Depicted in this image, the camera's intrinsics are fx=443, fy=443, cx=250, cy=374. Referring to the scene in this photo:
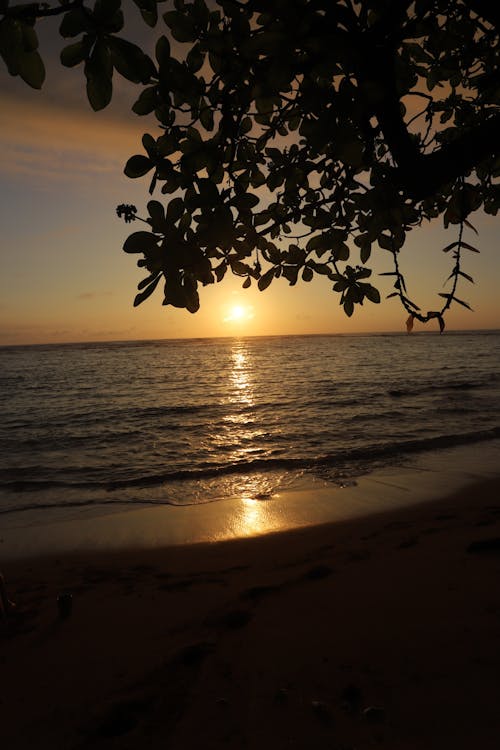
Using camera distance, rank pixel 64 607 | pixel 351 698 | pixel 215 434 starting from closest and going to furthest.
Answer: pixel 351 698 < pixel 64 607 < pixel 215 434

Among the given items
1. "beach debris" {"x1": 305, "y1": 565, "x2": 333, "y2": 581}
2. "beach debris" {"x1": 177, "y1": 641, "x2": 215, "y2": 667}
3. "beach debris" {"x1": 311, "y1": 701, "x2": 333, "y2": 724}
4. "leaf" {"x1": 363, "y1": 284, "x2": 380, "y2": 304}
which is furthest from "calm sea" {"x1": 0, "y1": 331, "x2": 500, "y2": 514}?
"leaf" {"x1": 363, "y1": 284, "x2": 380, "y2": 304}

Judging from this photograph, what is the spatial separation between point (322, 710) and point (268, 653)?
0.68m

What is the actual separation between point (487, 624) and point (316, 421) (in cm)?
1252

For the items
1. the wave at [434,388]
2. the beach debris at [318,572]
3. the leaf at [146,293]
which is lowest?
the wave at [434,388]

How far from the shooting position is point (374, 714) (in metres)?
2.46

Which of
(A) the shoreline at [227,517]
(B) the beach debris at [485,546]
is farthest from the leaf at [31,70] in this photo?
(A) the shoreline at [227,517]

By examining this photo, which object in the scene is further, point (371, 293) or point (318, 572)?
point (318, 572)

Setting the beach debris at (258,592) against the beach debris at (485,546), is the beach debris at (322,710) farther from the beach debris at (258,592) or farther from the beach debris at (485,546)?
the beach debris at (485,546)

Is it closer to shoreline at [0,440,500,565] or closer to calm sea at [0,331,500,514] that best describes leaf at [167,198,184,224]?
shoreline at [0,440,500,565]

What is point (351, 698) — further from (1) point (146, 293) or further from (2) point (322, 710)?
(1) point (146, 293)

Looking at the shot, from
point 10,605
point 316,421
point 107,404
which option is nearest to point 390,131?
point 10,605

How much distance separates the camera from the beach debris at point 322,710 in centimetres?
248

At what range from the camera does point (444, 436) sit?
1273 centimetres

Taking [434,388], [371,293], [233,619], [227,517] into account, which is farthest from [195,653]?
[434,388]
